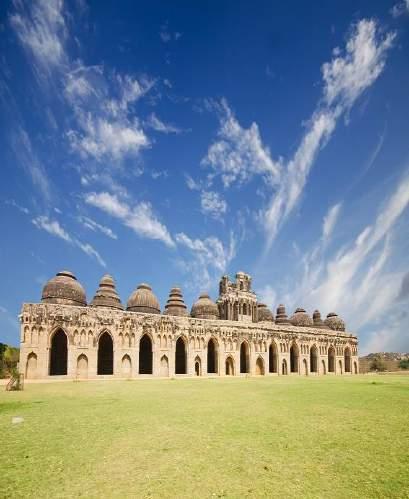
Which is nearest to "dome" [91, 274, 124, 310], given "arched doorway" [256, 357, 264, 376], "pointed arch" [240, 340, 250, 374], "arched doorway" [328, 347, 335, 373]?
"pointed arch" [240, 340, 250, 374]

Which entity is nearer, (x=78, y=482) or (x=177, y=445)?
(x=78, y=482)

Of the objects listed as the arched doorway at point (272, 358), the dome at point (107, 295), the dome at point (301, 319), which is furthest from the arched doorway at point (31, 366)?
the dome at point (301, 319)

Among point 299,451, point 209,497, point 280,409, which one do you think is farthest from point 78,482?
point 280,409

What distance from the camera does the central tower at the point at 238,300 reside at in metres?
56.8

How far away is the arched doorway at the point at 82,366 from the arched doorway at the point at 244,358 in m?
23.3

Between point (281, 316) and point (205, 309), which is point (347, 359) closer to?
point (281, 316)

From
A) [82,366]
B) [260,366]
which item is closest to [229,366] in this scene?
[260,366]

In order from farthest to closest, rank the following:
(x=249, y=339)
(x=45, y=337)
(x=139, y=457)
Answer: (x=249, y=339), (x=45, y=337), (x=139, y=457)

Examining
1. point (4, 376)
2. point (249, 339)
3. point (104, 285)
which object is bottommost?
point (4, 376)

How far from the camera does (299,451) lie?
719 cm

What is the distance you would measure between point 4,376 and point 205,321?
25.6 m

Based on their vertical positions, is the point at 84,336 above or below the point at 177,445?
above

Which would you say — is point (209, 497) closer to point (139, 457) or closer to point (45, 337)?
point (139, 457)

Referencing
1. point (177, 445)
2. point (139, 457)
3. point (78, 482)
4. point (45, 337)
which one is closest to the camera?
point (78, 482)
